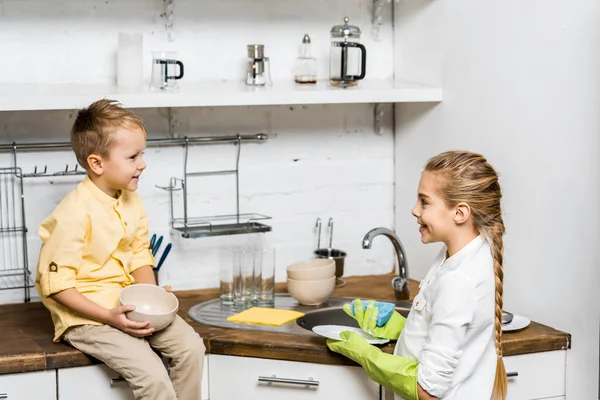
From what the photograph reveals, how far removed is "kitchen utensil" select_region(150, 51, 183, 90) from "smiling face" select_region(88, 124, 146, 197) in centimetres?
34

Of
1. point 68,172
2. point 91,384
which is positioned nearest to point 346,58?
point 68,172

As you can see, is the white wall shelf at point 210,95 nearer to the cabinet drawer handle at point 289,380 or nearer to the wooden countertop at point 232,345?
the wooden countertop at point 232,345

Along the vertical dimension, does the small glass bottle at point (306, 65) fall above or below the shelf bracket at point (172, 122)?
above

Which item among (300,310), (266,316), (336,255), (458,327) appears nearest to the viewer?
(458,327)

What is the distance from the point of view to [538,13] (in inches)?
82.7

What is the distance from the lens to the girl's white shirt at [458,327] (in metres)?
1.74

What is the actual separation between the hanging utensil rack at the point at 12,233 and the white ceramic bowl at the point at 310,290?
74cm

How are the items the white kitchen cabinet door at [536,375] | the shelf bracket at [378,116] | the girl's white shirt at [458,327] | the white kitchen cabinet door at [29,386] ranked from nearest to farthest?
the girl's white shirt at [458,327] < the white kitchen cabinet door at [29,386] < the white kitchen cabinet door at [536,375] < the shelf bracket at [378,116]

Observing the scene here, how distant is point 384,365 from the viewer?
1.83m

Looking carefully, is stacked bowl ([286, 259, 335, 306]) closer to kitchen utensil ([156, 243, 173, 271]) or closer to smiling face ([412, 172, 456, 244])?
kitchen utensil ([156, 243, 173, 271])

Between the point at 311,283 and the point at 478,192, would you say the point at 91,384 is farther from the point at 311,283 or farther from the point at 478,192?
the point at 478,192

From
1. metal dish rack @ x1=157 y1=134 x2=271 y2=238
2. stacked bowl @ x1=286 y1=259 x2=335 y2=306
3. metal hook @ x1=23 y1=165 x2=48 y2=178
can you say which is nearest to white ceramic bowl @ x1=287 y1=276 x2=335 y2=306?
stacked bowl @ x1=286 y1=259 x2=335 y2=306

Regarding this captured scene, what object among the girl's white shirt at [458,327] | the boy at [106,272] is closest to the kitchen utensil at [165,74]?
the boy at [106,272]

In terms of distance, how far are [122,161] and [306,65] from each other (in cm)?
78
